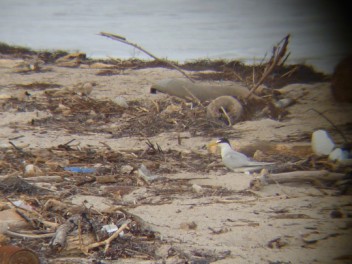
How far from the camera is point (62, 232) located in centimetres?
259

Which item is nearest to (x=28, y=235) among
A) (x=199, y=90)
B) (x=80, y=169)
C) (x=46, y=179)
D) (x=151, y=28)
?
(x=46, y=179)

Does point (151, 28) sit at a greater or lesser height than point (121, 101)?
greater

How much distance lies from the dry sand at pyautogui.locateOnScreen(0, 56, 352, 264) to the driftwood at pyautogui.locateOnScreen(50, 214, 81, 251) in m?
0.28

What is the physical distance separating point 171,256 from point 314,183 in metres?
1.06

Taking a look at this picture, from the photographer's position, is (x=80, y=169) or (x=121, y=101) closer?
(x=80, y=169)

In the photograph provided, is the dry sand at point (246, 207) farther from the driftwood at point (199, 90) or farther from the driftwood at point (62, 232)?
the driftwood at point (199, 90)

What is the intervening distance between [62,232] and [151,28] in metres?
4.80

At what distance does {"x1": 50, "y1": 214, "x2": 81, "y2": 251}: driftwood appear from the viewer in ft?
8.23

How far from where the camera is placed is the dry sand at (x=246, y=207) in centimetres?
246

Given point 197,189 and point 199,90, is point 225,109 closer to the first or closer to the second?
point 199,90

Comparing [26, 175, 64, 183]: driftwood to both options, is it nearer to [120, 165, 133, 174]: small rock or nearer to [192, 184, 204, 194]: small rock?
[120, 165, 133, 174]: small rock

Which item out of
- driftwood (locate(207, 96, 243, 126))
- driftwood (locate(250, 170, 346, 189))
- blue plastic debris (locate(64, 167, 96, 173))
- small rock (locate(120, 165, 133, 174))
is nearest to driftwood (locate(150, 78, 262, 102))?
driftwood (locate(207, 96, 243, 126))

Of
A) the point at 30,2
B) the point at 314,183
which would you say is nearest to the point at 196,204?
the point at 314,183

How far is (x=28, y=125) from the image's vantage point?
4.75 m
